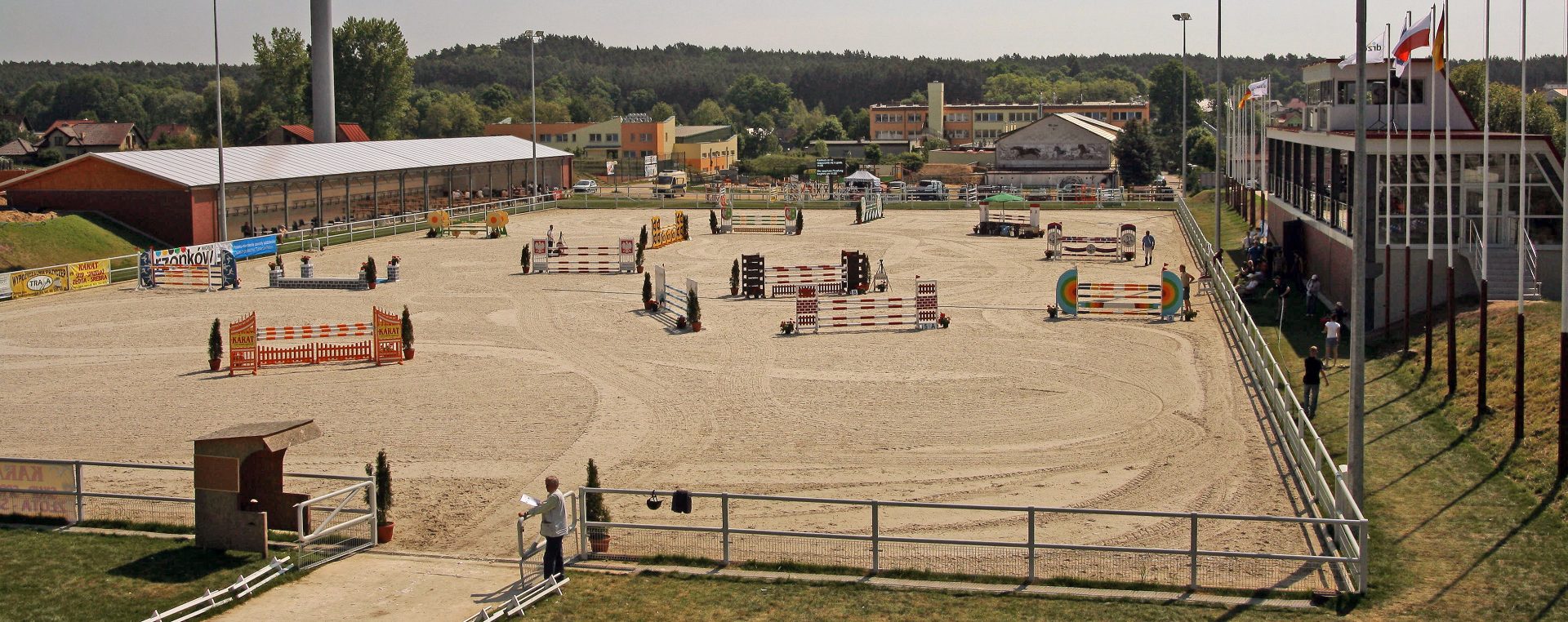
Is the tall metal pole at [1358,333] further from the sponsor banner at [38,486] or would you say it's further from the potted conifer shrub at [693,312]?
the potted conifer shrub at [693,312]

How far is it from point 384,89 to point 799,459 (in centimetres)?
10470

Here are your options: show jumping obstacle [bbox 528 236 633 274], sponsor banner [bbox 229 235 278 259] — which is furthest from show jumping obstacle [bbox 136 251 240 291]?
show jumping obstacle [bbox 528 236 633 274]

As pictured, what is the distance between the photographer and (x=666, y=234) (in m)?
56.6

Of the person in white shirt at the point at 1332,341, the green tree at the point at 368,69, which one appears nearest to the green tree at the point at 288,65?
the green tree at the point at 368,69

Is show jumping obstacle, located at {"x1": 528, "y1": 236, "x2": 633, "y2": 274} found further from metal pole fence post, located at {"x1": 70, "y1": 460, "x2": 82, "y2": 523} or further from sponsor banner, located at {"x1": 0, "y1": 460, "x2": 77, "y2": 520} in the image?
metal pole fence post, located at {"x1": 70, "y1": 460, "x2": 82, "y2": 523}

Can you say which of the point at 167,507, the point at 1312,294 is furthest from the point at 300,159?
the point at 167,507

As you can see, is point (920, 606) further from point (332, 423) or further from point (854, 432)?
point (332, 423)

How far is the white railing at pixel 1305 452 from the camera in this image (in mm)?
14875

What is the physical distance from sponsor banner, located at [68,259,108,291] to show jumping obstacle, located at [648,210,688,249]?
63.5 feet

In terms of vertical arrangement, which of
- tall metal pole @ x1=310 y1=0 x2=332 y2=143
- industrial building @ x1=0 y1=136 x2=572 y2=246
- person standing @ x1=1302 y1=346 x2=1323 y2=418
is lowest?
person standing @ x1=1302 y1=346 x2=1323 y2=418

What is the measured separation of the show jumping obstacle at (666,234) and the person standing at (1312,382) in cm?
3443

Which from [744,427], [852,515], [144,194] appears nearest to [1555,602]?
[852,515]

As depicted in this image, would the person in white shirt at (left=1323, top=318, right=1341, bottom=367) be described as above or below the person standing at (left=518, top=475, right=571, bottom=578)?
above

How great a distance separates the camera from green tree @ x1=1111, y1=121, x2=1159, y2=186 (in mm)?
101438
